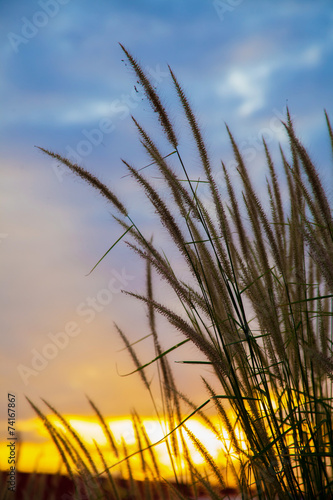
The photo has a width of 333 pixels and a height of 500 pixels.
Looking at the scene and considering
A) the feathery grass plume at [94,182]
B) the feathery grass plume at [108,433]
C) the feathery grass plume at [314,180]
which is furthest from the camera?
the feathery grass plume at [108,433]

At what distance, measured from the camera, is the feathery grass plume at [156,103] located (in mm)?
940

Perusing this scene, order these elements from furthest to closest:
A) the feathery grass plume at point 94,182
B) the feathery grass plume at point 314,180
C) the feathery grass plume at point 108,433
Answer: the feathery grass plume at point 108,433
the feathery grass plume at point 94,182
the feathery grass plume at point 314,180

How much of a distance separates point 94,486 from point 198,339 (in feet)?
1.86

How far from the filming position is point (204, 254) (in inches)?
42.1

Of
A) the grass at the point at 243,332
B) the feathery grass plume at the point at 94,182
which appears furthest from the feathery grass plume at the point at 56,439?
the feathery grass plume at the point at 94,182

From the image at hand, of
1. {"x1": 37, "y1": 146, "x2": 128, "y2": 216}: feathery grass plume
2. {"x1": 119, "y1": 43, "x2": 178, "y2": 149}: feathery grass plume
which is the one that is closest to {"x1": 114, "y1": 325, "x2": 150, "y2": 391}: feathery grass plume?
{"x1": 37, "y1": 146, "x2": 128, "y2": 216}: feathery grass plume

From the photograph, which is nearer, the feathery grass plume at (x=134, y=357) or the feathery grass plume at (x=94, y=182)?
the feathery grass plume at (x=94, y=182)

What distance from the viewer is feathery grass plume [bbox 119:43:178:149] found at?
37.0 inches

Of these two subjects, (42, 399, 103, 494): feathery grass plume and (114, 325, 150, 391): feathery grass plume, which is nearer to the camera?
(42, 399, 103, 494): feathery grass plume

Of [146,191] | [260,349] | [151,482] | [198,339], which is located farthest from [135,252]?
[151,482]

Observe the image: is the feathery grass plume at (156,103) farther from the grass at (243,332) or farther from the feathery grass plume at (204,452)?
the feathery grass plume at (204,452)

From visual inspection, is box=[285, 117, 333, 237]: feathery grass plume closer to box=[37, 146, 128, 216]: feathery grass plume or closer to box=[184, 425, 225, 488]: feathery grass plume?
box=[37, 146, 128, 216]: feathery grass plume

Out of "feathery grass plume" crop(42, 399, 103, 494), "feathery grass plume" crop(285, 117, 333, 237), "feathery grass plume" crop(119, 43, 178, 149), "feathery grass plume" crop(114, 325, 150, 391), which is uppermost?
"feathery grass plume" crop(119, 43, 178, 149)

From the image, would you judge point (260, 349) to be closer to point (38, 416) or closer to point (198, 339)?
point (198, 339)
